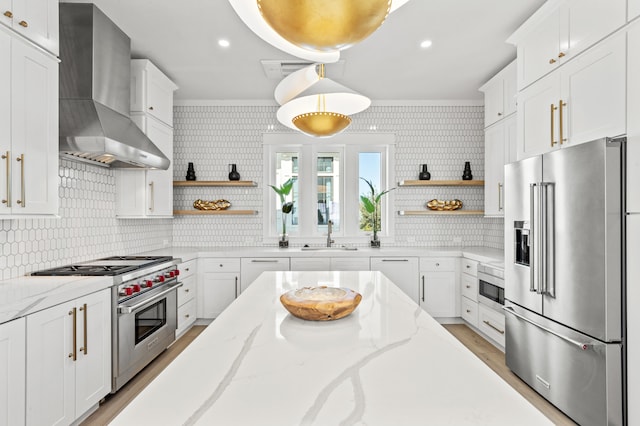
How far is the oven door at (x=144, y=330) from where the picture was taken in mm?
2543

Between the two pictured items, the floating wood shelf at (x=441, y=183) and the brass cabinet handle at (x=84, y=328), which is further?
the floating wood shelf at (x=441, y=183)

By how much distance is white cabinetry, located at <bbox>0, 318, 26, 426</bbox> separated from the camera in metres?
1.62

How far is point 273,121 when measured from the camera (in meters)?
4.75

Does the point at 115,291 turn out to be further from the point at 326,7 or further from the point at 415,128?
the point at 415,128

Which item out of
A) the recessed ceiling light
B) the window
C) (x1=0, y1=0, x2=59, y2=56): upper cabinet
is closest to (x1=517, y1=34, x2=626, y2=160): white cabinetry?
the recessed ceiling light

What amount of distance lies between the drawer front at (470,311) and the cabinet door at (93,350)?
341 centimetres

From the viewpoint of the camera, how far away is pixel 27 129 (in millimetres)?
2020

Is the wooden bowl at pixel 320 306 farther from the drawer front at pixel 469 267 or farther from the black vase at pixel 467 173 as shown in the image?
the black vase at pixel 467 173

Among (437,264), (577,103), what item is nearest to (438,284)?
(437,264)

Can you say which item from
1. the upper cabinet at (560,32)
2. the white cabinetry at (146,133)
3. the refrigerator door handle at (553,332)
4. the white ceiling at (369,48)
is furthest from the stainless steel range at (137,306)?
the upper cabinet at (560,32)

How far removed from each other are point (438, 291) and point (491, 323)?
780mm

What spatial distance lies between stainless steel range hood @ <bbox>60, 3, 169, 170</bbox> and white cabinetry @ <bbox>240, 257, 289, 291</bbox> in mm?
1691

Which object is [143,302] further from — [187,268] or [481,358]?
[481,358]

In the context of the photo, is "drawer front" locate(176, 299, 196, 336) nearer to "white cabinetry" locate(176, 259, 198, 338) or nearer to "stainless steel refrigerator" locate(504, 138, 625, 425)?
"white cabinetry" locate(176, 259, 198, 338)
